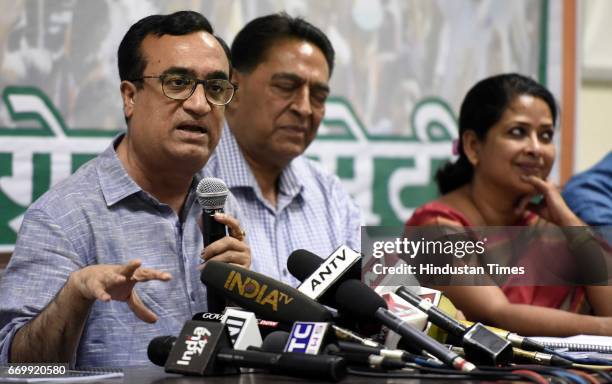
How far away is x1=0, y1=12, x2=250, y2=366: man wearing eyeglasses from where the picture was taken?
180 centimetres

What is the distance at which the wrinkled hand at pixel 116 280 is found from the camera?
1.49 m

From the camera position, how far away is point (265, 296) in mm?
1431

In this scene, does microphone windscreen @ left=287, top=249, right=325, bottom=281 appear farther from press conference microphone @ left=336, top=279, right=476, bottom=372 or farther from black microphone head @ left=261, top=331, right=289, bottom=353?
black microphone head @ left=261, top=331, right=289, bottom=353

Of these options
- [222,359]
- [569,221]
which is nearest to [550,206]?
[569,221]

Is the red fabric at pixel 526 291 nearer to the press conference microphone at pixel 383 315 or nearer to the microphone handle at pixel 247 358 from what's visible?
the press conference microphone at pixel 383 315

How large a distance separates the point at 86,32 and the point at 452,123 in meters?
1.39

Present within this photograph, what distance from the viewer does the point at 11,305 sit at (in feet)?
5.93

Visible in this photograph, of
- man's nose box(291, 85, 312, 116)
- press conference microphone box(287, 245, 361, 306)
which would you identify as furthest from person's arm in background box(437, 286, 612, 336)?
press conference microphone box(287, 245, 361, 306)

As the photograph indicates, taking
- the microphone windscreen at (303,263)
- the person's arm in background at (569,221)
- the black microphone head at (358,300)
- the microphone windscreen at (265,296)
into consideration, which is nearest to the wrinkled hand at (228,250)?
the microphone windscreen at (303,263)

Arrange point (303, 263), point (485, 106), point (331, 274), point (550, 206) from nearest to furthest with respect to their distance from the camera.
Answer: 1. point (331, 274)
2. point (303, 263)
3. point (550, 206)
4. point (485, 106)

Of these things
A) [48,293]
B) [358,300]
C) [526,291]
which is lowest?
[526,291]

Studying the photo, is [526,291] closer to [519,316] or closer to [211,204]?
→ [519,316]

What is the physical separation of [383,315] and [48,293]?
0.77 meters

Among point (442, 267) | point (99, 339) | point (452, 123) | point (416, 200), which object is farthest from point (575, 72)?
point (99, 339)
